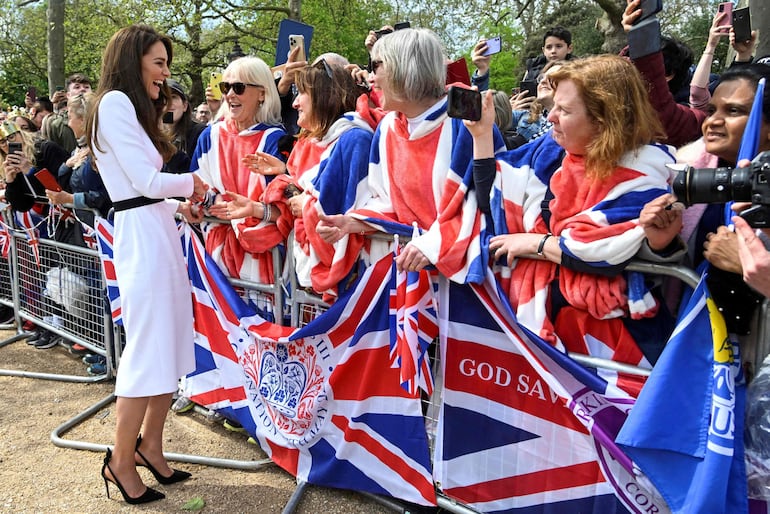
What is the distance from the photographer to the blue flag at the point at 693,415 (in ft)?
6.09

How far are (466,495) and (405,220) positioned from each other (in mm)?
1263

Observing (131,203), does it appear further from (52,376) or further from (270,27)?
(270,27)

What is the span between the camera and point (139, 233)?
9.71 ft

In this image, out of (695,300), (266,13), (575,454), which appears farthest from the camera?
(266,13)

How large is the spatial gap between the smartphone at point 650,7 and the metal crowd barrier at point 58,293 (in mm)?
3841

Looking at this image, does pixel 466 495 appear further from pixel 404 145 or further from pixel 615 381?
pixel 404 145

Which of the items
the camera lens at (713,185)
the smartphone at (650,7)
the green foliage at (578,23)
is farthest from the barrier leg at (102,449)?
the green foliage at (578,23)

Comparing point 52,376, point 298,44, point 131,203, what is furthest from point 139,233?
point 52,376

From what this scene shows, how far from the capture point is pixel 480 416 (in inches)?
103

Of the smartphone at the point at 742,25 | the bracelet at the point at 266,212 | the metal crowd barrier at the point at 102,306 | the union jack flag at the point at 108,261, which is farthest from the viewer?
the union jack flag at the point at 108,261

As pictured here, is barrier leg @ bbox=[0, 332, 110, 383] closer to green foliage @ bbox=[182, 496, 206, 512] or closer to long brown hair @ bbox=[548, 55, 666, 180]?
green foliage @ bbox=[182, 496, 206, 512]

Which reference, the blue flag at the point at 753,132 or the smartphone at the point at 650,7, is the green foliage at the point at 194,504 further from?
the smartphone at the point at 650,7

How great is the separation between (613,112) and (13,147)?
450 cm

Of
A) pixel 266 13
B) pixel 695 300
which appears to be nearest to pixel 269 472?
pixel 695 300
